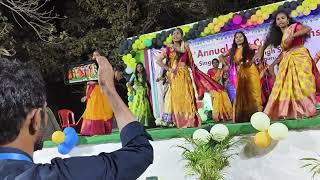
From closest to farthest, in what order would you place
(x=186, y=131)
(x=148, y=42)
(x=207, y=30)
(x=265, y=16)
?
(x=186, y=131) → (x=265, y=16) → (x=207, y=30) → (x=148, y=42)

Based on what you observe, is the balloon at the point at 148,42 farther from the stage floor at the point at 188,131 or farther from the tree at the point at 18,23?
the tree at the point at 18,23

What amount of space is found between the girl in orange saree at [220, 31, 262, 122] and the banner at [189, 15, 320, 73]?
2.59 ft

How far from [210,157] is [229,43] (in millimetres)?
2768

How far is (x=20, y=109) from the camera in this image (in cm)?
136

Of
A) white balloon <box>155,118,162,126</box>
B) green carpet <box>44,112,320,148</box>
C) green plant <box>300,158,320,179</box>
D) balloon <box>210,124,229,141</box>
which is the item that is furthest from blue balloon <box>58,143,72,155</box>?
green plant <box>300,158,320,179</box>

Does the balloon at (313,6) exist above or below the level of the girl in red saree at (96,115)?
above

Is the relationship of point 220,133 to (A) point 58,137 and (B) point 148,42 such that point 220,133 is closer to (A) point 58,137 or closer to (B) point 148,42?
(A) point 58,137

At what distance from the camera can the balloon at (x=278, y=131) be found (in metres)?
3.61

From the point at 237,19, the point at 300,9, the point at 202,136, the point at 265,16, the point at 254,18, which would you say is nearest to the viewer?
the point at 202,136

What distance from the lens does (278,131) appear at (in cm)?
361

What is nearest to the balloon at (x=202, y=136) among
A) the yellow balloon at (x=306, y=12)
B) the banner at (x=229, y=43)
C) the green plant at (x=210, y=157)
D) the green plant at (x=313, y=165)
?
the green plant at (x=210, y=157)

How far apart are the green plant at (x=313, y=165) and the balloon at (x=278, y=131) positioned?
→ 227 millimetres

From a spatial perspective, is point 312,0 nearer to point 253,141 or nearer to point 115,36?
point 253,141

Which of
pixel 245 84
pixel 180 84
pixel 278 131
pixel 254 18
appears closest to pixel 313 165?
pixel 278 131
